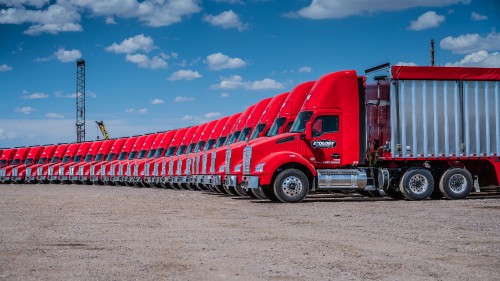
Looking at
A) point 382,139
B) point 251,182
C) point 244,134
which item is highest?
point 244,134

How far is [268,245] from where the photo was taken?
33.3 feet

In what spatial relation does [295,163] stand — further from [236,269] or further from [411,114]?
[236,269]

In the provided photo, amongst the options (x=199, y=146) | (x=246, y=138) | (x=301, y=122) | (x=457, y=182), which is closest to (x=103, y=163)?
(x=199, y=146)

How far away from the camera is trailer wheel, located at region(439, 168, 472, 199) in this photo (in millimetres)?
21453

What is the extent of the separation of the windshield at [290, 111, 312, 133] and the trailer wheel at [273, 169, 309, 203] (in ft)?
4.55

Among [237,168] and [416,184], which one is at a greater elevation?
[237,168]

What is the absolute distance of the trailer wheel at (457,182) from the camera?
70.4ft

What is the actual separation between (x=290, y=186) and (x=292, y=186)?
0.05 meters

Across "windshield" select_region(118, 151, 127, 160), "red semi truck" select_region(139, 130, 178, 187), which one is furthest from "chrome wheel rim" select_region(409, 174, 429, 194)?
"windshield" select_region(118, 151, 127, 160)

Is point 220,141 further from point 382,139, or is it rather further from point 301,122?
point 382,139

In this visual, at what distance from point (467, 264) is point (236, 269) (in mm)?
2477

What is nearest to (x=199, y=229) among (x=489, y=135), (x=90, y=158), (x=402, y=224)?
(x=402, y=224)

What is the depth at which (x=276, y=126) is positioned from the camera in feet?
74.8

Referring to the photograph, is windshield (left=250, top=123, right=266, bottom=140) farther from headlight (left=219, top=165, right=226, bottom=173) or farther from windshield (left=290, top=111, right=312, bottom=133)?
windshield (left=290, top=111, right=312, bottom=133)
